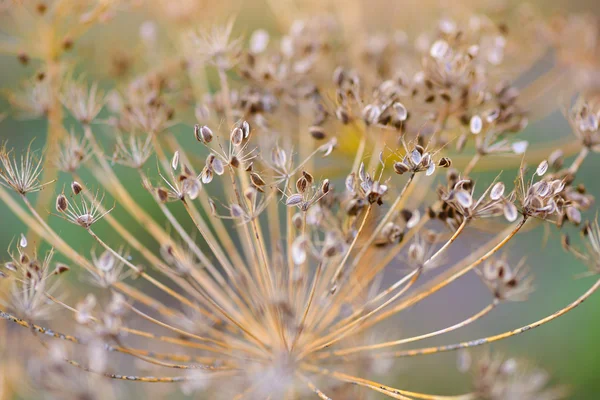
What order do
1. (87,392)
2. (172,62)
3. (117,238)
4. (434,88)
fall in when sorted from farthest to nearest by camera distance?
1. (117,238)
2. (172,62)
3. (87,392)
4. (434,88)

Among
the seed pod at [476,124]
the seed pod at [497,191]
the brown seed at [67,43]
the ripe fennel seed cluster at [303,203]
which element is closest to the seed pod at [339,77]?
the ripe fennel seed cluster at [303,203]

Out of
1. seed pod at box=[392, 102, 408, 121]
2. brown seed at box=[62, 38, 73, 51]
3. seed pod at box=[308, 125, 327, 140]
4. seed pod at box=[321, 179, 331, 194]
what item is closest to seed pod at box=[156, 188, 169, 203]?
seed pod at box=[321, 179, 331, 194]

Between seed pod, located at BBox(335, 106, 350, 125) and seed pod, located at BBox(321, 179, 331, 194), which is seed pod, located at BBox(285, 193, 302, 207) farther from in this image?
seed pod, located at BBox(335, 106, 350, 125)

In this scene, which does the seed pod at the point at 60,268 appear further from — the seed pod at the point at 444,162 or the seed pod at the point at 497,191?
the seed pod at the point at 497,191

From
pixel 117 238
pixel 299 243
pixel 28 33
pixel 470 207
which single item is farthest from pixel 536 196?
pixel 117 238

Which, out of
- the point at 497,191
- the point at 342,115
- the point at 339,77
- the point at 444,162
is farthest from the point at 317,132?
the point at 497,191

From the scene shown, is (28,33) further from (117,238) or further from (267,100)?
(117,238)

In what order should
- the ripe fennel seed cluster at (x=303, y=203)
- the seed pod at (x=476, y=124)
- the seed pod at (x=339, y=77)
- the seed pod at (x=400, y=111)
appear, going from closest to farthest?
1. the ripe fennel seed cluster at (x=303, y=203)
2. the seed pod at (x=400, y=111)
3. the seed pod at (x=476, y=124)
4. the seed pod at (x=339, y=77)

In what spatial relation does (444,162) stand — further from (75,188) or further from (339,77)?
(75,188)
